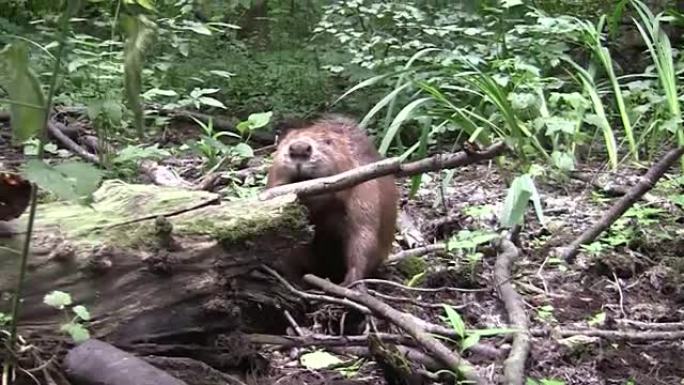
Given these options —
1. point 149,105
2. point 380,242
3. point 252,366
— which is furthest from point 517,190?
point 149,105

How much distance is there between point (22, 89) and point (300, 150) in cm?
179

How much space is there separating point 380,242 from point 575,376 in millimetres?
1166

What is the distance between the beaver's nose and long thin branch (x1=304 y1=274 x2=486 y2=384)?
0.65 meters

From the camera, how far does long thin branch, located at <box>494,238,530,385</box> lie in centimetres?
296

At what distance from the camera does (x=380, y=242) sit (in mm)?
4145

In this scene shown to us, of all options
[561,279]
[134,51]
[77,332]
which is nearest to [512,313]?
[561,279]

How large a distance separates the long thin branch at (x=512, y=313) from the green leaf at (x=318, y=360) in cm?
61

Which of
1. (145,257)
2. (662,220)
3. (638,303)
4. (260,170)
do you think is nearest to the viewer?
(145,257)

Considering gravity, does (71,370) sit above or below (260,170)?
above

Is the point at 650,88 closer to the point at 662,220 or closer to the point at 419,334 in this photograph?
the point at 662,220

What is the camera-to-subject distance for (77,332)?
8.33 feet

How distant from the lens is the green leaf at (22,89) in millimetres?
2291

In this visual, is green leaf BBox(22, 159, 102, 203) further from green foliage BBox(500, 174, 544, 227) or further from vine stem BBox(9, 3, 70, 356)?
green foliage BBox(500, 174, 544, 227)

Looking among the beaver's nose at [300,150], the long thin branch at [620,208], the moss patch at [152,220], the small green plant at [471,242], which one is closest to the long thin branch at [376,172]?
the moss patch at [152,220]
